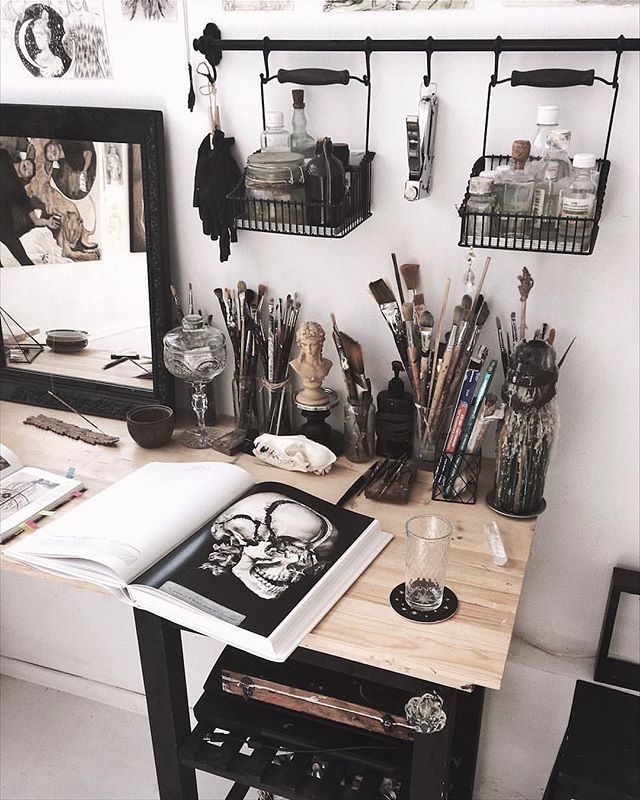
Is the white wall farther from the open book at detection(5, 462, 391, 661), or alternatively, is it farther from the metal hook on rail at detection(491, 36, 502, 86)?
the open book at detection(5, 462, 391, 661)

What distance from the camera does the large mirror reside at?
157 centimetres

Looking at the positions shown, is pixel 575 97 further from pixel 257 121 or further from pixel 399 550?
pixel 399 550

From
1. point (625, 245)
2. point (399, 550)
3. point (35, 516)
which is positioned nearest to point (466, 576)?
point (399, 550)

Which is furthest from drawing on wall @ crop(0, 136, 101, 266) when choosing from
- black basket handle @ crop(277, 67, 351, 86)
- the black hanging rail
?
black basket handle @ crop(277, 67, 351, 86)

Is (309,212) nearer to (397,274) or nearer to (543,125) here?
(397,274)

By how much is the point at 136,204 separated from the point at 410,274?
0.54m

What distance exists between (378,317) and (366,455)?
0.83 ft

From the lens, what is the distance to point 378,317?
154cm

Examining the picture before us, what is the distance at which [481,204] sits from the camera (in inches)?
49.7

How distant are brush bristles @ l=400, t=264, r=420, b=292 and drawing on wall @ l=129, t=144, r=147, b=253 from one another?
51cm

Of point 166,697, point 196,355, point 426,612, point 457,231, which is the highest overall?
point 457,231

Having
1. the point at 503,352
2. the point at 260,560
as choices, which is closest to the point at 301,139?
the point at 503,352

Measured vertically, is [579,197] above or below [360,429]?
above

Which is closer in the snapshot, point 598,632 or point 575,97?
point 575,97
